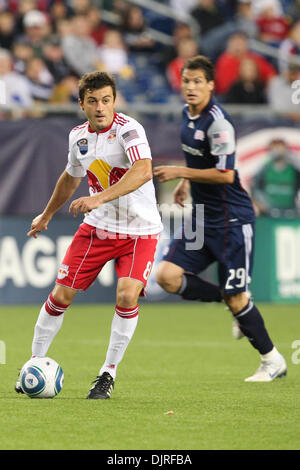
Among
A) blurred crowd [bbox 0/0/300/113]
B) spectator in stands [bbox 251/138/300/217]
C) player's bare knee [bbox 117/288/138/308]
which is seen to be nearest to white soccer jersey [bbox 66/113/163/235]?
player's bare knee [bbox 117/288/138/308]

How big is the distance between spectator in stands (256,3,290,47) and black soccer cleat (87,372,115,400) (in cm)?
1262

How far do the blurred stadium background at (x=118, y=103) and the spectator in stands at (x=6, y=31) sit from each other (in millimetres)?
15

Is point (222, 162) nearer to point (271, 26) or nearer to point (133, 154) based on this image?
point (133, 154)

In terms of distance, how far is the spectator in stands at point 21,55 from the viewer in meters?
14.2

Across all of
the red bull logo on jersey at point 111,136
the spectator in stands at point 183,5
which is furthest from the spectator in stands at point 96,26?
the red bull logo on jersey at point 111,136

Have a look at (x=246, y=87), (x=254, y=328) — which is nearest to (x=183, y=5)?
(x=246, y=87)

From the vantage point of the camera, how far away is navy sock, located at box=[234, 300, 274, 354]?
7.66m

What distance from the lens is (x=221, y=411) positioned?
602 centimetres

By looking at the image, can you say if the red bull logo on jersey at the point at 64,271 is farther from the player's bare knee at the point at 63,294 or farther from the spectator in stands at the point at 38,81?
the spectator in stands at the point at 38,81

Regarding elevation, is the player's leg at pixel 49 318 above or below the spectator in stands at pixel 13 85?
below

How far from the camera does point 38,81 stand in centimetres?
1424

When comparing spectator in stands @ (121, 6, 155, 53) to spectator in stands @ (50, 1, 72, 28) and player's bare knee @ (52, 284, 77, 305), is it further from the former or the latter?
player's bare knee @ (52, 284, 77, 305)

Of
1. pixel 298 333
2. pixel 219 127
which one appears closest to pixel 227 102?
pixel 298 333

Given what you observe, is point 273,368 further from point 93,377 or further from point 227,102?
point 227,102
